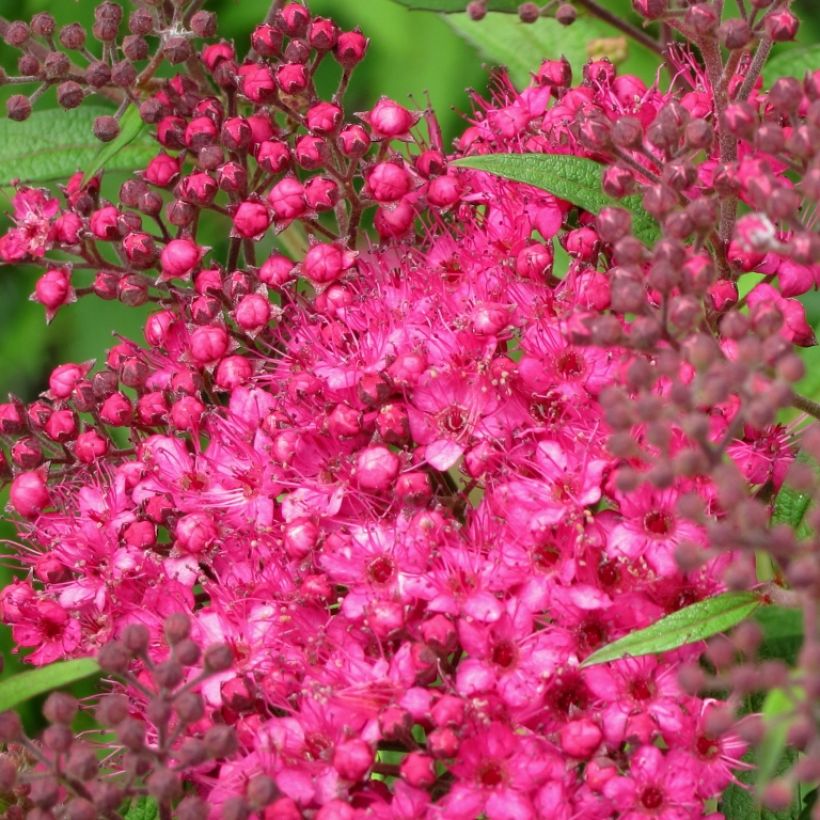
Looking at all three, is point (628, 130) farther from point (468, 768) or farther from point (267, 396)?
point (468, 768)

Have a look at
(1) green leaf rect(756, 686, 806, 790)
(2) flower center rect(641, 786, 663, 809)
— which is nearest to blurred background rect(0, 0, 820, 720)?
(2) flower center rect(641, 786, 663, 809)

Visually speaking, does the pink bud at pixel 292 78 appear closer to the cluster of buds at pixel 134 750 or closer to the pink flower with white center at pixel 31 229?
the pink flower with white center at pixel 31 229

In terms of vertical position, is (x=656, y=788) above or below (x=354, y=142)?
below

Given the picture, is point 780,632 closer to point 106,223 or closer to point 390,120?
point 390,120

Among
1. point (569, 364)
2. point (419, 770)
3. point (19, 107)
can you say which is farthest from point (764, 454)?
point (19, 107)

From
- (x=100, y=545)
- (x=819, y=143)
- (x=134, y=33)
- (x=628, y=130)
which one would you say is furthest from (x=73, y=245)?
(x=819, y=143)

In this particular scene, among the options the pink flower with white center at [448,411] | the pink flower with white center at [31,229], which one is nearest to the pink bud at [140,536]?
the pink flower with white center at [448,411]
